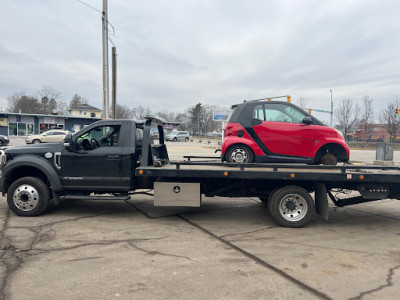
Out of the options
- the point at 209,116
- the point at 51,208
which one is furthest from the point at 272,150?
the point at 209,116

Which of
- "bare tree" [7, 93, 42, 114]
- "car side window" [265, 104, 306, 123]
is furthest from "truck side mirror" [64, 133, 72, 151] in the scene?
"bare tree" [7, 93, 42, 114]

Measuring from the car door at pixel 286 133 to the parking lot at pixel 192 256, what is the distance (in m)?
1.40

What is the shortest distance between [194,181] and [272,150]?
1.81m

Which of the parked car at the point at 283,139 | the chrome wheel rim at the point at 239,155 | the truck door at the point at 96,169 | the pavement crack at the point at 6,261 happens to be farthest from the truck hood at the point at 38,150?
the chrome wheel rim at the point at 239,155

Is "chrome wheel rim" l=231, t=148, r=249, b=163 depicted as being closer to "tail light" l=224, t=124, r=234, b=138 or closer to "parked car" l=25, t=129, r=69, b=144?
"tail light" l=224, t=124, r=234, b=138

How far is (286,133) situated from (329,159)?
3.40 ft

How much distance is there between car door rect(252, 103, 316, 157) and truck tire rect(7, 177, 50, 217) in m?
4.26

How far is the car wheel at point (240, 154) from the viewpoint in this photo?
6258mm

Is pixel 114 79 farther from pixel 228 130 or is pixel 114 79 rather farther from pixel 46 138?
pixel 46 138

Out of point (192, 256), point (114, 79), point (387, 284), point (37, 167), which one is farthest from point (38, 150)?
point (114, 79)

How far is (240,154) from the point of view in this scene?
20.6ft

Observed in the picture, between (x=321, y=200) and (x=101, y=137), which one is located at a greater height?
(x=101, y=137)

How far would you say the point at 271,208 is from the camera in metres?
5.35

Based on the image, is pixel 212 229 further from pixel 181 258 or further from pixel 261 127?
pixel 261 127
